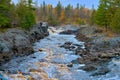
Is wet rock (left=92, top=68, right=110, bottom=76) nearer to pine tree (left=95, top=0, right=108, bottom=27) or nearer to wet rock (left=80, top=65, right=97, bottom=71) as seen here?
wet rock (left=80, top=65, right=97, bottom=71)

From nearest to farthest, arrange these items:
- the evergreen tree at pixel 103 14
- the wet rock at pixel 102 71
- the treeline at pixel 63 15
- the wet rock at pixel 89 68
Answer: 1. the wet rock at pixel 102 71
2. the wet rock at pixel 89 68
3. the evergreen tree at pixel 103 14
4. the treeline at pixel 63 15

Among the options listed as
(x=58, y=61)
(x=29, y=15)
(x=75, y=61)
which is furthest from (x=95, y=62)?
(x=29, y=15)

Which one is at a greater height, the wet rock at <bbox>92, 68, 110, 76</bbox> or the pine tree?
the pine tree

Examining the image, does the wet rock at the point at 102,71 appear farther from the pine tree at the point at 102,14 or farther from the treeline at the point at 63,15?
the treeline at the point at 63,15

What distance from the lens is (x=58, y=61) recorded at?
37.6 m

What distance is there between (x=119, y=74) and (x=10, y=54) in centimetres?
1827

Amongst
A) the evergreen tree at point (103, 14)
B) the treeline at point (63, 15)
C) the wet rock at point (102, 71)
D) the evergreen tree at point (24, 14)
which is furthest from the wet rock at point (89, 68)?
the treeline at point (63, 15)

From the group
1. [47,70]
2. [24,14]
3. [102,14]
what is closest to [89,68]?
[47,70]

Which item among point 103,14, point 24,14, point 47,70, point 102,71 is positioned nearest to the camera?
point 102,71

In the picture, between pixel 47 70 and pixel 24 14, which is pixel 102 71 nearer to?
pixel 47 70

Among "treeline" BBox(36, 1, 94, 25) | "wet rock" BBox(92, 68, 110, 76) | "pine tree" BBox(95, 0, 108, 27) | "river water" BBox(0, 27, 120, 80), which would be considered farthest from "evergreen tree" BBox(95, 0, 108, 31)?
"treeline" BBox(36, 1, 94, 25)

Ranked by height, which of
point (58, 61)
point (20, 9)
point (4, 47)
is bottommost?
point (58, 61)

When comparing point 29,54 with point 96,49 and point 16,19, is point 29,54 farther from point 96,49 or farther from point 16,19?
point 16,19

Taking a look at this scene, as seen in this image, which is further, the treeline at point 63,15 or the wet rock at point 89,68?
the treeline at point 63,15
